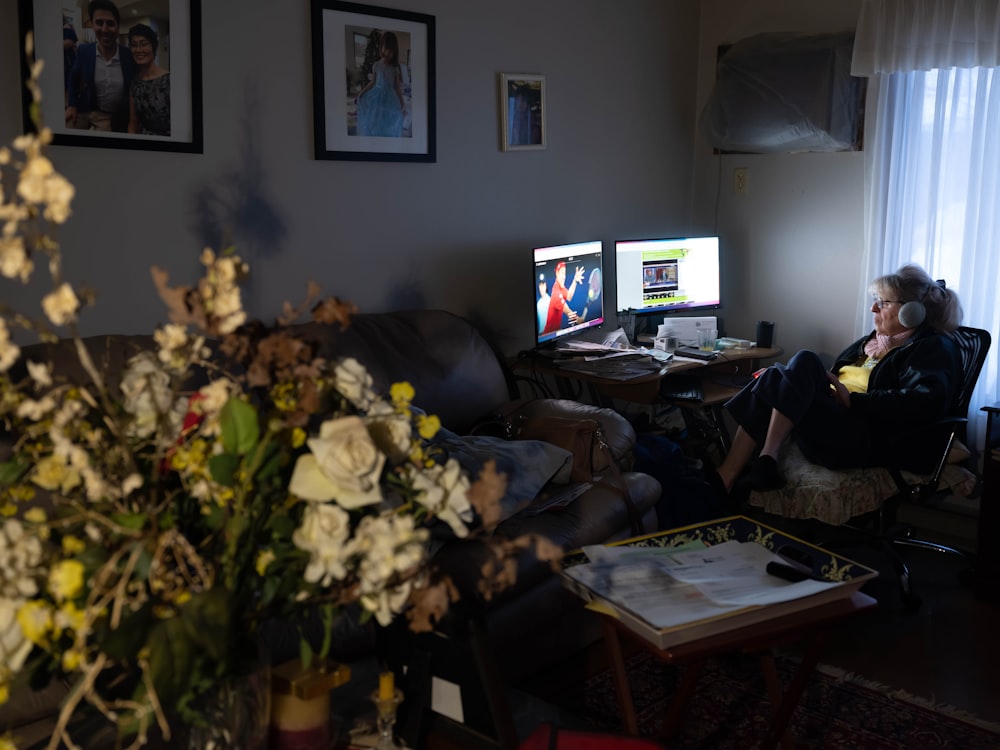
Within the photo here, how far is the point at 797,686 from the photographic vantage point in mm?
2168

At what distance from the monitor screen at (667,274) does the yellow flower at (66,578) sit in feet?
11.6

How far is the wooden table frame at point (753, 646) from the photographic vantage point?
1909mm

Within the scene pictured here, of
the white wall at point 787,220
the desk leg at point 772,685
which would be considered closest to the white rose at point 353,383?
the desk leg at point 772,685

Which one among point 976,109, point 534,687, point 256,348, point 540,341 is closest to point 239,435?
point 256,348

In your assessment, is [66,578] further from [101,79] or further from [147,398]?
[101,79]

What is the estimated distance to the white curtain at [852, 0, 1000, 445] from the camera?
383 cm

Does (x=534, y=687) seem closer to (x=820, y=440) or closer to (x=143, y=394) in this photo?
(x=820, y=440)

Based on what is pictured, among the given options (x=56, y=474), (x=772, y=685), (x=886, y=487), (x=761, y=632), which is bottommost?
(x=772, y=685)

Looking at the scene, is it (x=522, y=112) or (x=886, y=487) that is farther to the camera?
(x=522, y=112)

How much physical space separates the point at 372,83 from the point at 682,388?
1612mm

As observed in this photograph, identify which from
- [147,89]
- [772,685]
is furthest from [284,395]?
[147,89]

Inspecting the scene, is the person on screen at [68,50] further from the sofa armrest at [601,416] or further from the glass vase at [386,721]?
the glass vase at [386,721]

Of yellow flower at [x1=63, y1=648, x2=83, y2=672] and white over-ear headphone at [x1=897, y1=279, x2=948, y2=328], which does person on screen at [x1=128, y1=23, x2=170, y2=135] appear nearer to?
yellow flower at [x1=63, y1=648, x2=83, y2=672]

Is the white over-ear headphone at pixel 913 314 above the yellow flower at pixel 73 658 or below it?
above
